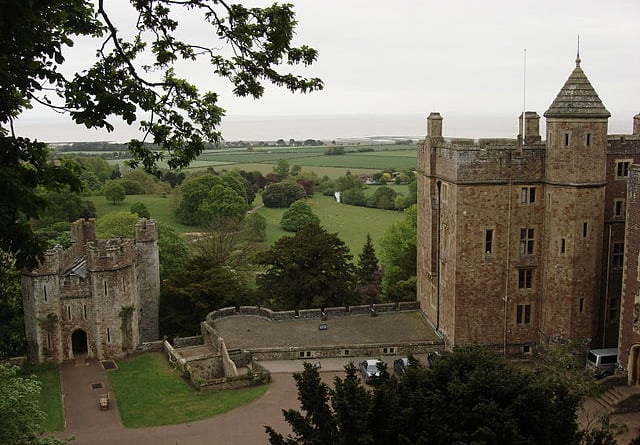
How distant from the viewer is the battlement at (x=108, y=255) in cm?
3075

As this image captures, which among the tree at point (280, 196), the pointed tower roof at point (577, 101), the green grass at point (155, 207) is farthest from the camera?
the tree at point (280, 196)

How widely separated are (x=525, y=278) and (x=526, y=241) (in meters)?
1.66

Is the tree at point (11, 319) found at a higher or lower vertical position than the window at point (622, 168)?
lower

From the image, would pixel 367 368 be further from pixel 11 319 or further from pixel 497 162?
pixel 11 319

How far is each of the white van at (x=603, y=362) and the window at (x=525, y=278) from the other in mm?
3756

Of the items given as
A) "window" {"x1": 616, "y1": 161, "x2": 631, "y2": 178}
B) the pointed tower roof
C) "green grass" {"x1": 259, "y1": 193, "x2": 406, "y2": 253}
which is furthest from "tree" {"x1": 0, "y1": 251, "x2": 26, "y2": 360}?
"green grass" {"x1": 259, "y1": 193, "x2": 406, "y2": 253}

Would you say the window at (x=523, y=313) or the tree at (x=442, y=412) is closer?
the tree at (x=442, y=412)

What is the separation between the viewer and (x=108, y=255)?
102 ft

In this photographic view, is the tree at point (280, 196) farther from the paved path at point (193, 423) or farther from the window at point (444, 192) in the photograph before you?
the paved path at point (193, 423)

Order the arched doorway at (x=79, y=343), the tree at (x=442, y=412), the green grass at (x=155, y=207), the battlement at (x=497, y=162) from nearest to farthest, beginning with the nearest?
the tree at (x=442, y=412), the battlement at (x=497, y=162), the arched doorway at (x=79, y=343), the green grass at (x=155, y=207)

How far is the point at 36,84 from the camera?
9.17 metres

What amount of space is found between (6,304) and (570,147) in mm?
27465

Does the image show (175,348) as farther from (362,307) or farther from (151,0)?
(151,0)

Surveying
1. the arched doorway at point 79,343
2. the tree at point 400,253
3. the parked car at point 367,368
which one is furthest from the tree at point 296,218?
the parked car at point 367,368
